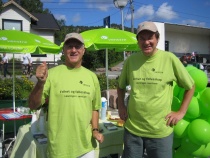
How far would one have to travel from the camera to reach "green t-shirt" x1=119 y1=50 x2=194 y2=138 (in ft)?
7.70

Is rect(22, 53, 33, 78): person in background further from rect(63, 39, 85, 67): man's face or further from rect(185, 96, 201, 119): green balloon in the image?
rect(63, 39, 85, 67): man's face

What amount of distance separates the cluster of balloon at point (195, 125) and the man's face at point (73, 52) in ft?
5.08

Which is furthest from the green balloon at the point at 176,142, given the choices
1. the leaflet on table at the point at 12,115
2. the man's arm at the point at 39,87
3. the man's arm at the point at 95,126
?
the leaflet on table at the point at 12,115

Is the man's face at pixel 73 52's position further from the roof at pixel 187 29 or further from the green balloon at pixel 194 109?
the roof at pixel 187 29

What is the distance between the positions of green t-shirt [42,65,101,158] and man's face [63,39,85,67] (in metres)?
0.07

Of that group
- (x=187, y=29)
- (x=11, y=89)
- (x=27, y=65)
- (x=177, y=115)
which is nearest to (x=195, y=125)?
(x=177, y=115)

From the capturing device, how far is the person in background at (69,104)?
212 cm

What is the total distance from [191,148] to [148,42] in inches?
63.3

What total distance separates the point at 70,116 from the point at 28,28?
24704 millimetres

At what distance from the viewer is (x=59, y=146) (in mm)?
2121

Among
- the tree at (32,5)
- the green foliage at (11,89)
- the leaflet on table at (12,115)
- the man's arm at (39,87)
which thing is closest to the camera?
the man's arm at (39,87)

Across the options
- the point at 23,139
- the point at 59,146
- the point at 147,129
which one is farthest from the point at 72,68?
Result: the point at 23,139

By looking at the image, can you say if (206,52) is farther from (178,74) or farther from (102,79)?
(178,74)

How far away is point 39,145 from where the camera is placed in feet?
9.29
